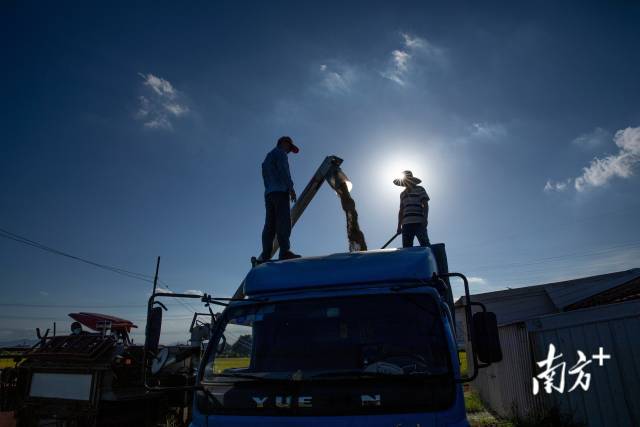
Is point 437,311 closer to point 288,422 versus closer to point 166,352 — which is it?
point 288,422

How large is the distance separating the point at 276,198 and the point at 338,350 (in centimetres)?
337

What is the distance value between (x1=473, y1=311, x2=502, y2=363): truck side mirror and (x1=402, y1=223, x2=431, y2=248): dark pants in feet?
Result: 13.4

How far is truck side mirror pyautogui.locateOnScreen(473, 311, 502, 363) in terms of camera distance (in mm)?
2904

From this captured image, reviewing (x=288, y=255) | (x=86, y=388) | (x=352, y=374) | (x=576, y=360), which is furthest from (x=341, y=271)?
(x=576, y=360)

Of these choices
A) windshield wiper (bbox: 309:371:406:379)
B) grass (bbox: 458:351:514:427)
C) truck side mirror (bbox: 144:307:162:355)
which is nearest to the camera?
windshield wiper (bbox: 309:371:406:379)

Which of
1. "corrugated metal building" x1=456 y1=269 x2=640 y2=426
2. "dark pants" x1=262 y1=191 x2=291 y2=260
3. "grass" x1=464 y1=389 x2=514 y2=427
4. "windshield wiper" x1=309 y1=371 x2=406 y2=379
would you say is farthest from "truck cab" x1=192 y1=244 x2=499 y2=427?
"grass" x1=464 y1=389 x2=514 y2=427

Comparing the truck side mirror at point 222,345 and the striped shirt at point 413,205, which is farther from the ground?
the striped shirt at point 413,205

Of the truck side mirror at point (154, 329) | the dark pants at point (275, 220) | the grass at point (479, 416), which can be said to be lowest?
the grass at point (479, 416)

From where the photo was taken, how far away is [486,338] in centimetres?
296

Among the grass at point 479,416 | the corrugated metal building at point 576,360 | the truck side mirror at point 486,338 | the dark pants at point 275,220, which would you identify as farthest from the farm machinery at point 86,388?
the corrugated metal building at point 576,360

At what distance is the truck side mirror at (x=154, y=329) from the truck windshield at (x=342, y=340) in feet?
1.73

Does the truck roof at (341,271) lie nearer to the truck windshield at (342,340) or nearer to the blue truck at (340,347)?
the blue truck at (340,347)

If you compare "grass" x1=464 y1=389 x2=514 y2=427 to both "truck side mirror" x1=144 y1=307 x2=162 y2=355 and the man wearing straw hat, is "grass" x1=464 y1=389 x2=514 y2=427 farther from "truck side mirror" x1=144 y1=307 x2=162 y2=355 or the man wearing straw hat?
"truck side mirror" x1=144 y1=307 x2=162 y2=355

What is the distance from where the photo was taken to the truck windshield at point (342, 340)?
2901mm
